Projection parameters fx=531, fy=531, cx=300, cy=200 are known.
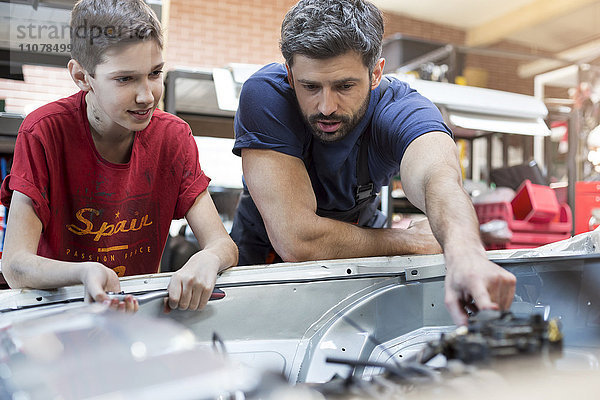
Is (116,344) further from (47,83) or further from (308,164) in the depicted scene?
(47,83)

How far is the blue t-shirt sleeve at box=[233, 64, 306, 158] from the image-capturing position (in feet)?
4.44

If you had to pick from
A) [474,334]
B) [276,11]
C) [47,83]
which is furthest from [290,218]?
[276,11]

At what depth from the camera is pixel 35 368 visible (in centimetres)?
49

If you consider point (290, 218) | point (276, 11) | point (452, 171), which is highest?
point (276, 11)

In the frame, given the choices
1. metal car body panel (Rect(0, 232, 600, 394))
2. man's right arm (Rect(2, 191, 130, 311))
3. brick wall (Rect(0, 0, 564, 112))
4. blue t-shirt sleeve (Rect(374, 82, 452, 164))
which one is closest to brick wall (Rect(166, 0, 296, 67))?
brick wall (Rect(0, 0, 564, 112))

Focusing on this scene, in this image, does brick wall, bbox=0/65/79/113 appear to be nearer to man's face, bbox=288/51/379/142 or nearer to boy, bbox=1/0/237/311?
boy, bbox=1/0/237/311

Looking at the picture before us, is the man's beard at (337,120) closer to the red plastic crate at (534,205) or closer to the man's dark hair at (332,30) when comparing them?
the man's dark hair at (332,30)

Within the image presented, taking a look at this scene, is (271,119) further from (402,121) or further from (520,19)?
(520,19)

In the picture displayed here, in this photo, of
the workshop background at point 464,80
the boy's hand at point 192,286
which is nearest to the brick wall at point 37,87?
the workshop background at point 464,80

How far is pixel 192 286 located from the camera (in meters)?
0.95

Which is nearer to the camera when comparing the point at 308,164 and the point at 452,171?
the point at 452,171

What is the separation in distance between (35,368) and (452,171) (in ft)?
2.92

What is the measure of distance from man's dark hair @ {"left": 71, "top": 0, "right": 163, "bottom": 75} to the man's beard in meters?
0.40

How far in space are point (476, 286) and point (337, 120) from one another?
605 millimetres
